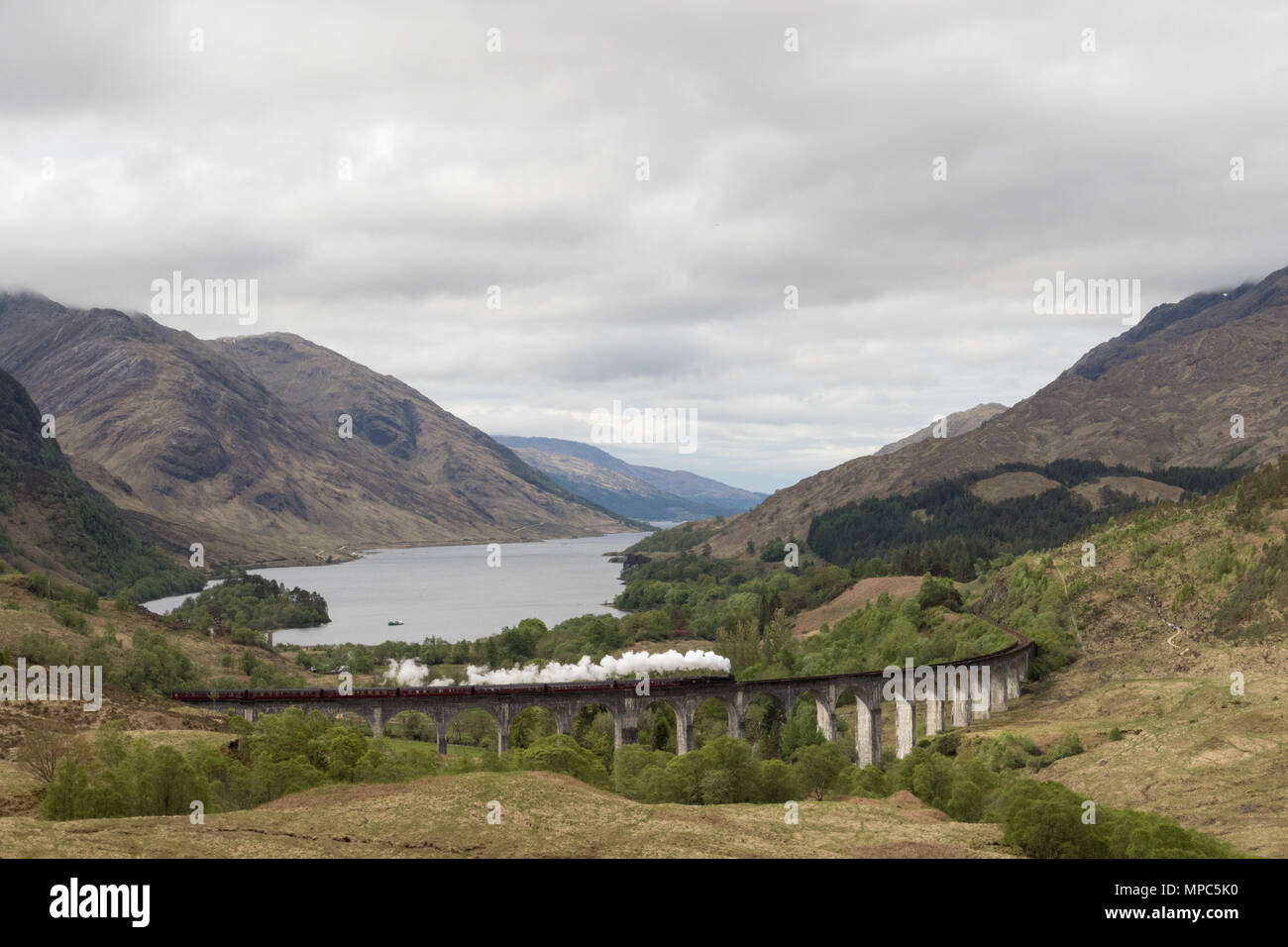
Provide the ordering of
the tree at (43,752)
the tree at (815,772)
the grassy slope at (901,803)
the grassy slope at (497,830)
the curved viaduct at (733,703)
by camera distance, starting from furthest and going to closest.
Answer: the curved viaduct at (733,703) < the tree at (815,772) < the tree at (43,752) < the grassy slope at (901,803) < the grassy slope at (497,830)

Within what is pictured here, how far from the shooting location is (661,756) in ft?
246

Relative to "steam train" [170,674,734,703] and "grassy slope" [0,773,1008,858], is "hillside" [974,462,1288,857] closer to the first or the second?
"grassy slope" [0,773,1008,858]

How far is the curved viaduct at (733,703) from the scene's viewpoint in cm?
9788

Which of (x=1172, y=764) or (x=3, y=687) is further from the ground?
(x=3, y=687)

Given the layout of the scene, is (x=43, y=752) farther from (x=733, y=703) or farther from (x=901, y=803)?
(x=733, y=703)

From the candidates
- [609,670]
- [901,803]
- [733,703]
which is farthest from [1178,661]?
[901,803]

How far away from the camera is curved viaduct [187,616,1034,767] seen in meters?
97.9

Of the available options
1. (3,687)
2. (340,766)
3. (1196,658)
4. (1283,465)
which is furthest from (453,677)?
(1283,465)

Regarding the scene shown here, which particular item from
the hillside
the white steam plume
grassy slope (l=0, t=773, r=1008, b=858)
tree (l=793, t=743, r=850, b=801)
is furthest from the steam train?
grassy slope (l=0, t=773, r=1008, b=858)

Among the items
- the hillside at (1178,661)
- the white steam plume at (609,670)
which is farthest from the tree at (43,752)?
the hillside at (1178,661)

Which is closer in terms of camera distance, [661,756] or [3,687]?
[661,756]

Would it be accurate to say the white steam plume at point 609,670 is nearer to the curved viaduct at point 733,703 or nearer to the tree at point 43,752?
the curved viaduct at point 733,703
